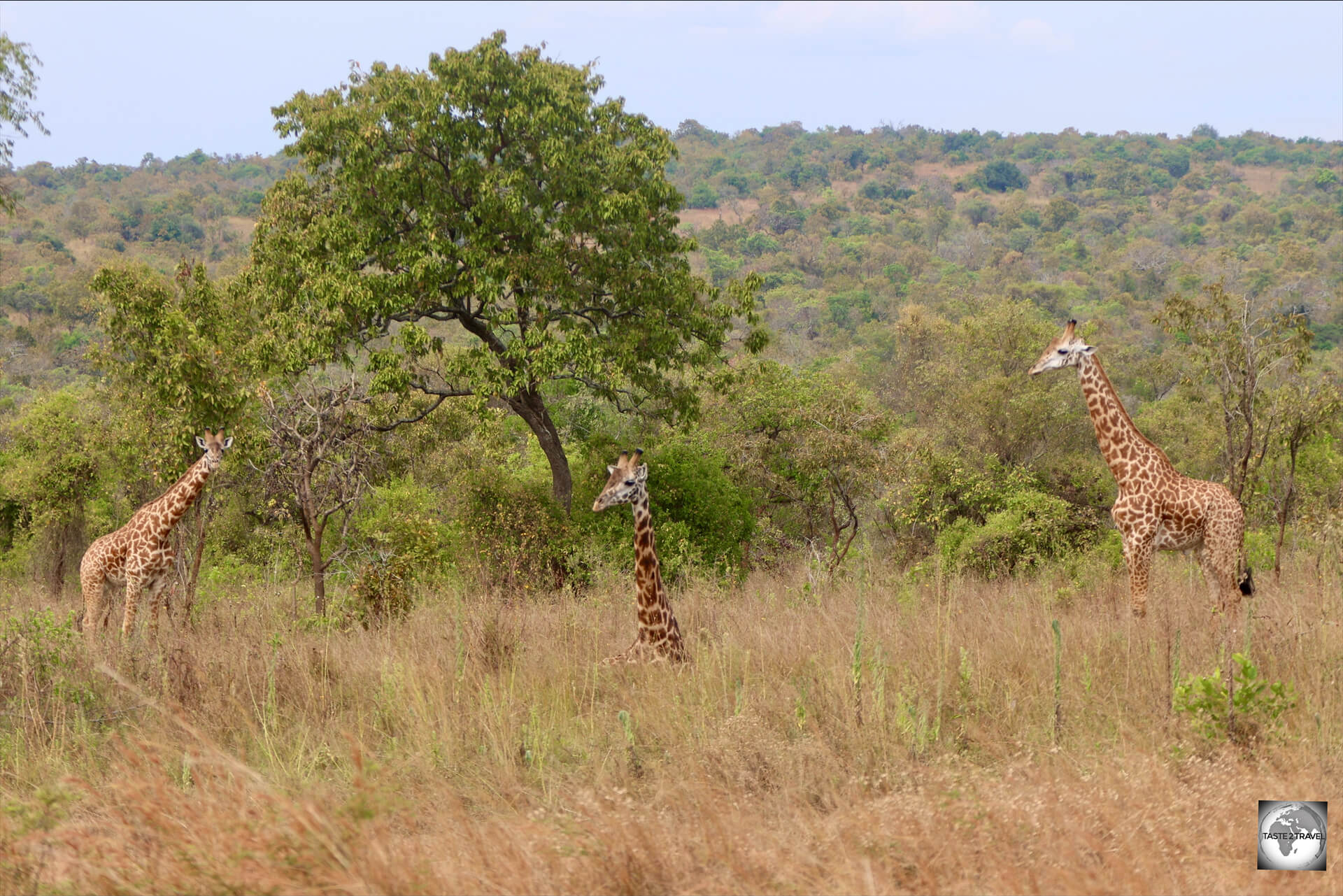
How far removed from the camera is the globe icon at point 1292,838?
3.66 meters

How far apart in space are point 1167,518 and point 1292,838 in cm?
434

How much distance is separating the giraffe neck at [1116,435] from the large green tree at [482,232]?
653cm

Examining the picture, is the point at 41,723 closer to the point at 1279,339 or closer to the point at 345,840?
the point at 345,840

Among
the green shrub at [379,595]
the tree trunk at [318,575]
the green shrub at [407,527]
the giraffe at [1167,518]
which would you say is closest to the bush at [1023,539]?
the giraffe at [1167,518]

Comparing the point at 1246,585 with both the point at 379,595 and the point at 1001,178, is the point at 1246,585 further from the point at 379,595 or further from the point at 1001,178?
the point at 1001,178

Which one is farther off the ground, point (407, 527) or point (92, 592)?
point (407, 527)

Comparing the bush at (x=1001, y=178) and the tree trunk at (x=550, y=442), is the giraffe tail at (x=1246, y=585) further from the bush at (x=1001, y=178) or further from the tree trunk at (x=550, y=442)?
the bush at (x=1001, y=178)

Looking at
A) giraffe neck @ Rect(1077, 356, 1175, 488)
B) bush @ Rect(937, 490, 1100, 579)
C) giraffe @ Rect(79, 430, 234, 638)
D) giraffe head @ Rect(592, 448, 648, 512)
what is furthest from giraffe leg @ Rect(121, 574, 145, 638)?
bush @ Rect(937, 490, 1100, 579)

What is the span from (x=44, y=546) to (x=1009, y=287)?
48.8 m

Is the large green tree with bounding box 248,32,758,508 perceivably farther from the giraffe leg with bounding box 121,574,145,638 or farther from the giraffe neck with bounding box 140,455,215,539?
the giraffe leg with bounding box 121,574,145,638

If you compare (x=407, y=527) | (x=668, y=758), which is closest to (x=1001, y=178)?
(x=407, y=527)

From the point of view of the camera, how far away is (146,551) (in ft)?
27.6

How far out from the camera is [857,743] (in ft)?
16.1

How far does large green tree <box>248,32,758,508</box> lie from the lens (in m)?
13.2
